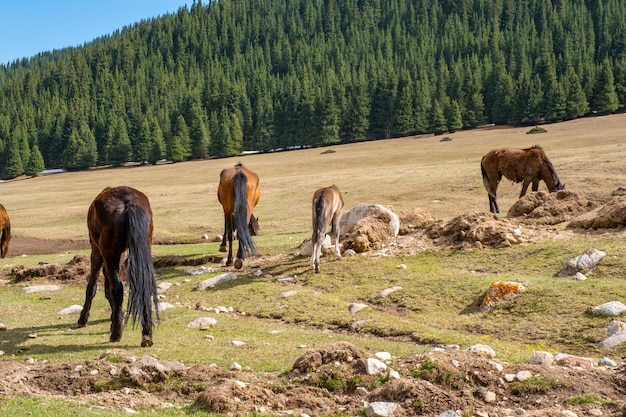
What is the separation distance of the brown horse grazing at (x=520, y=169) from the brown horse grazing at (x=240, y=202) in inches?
459

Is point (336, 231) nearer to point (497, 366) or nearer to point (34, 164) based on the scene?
point (497, 366)

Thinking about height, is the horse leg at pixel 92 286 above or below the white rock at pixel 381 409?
above

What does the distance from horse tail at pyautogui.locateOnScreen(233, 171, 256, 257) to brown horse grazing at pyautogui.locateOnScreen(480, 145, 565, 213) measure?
1223 centimetres

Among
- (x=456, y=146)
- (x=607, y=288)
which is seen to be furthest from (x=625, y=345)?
(x=456, y=146)

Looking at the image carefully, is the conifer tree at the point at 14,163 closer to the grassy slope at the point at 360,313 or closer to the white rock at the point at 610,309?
the grassy slope at the point at 360,313

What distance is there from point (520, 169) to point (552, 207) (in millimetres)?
7224

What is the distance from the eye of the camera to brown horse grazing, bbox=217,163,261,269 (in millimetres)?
16625

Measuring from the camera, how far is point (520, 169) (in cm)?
2525

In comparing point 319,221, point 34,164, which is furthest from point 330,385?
point 34,164

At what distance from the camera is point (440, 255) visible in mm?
16516

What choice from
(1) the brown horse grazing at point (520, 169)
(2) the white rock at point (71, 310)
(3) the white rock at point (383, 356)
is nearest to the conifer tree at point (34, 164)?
(1) the brown horse grazing at point (520, 169)

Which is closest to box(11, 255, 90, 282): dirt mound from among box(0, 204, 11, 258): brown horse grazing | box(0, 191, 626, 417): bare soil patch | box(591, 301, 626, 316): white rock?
box(0, 204, 11, 258): brown horse grazing

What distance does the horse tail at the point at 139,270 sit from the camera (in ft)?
33.9

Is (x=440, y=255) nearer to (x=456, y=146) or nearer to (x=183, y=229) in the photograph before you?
(x=183, y=229)
